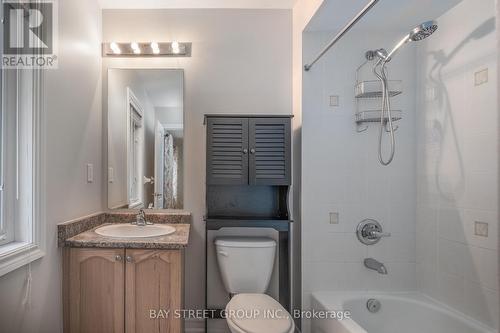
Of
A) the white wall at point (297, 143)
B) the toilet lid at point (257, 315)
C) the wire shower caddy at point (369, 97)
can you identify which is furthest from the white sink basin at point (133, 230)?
the wire shower caddy at point (369, 97)

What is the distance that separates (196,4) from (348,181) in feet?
5.90

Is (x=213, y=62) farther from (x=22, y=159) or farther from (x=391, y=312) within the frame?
(x=391, y=312)

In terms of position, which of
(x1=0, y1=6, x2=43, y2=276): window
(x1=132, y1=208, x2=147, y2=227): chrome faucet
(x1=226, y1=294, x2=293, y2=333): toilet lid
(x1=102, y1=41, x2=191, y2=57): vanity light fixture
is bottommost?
(x1=226, y1=294, x2=293, y2=333): toilet lid

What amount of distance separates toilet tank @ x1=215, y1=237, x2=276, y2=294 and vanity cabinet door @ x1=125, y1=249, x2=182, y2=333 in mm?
435

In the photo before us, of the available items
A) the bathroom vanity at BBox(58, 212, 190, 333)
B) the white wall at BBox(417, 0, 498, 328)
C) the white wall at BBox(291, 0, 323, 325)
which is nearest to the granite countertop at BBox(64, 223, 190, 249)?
the bathroom vanity at BBox(58, 212, 190, 333)

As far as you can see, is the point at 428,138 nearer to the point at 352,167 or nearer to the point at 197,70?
the point at 352,167

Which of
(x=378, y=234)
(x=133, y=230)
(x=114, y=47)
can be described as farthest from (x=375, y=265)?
(x=114, y=47)

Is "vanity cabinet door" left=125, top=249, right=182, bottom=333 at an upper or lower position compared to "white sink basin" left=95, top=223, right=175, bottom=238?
lower

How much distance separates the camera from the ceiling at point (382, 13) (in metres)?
1.68

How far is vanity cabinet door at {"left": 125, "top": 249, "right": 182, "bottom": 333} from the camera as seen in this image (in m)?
1.49

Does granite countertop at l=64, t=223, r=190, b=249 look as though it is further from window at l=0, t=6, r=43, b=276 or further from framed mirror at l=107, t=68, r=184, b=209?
framed mirror at l=107, t=68, r=184, b=209

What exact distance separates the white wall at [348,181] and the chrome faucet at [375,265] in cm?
5

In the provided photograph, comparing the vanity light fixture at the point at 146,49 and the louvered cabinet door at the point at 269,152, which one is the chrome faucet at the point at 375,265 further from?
the vanity light fixture at the point at 146,49

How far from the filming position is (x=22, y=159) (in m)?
1.34
